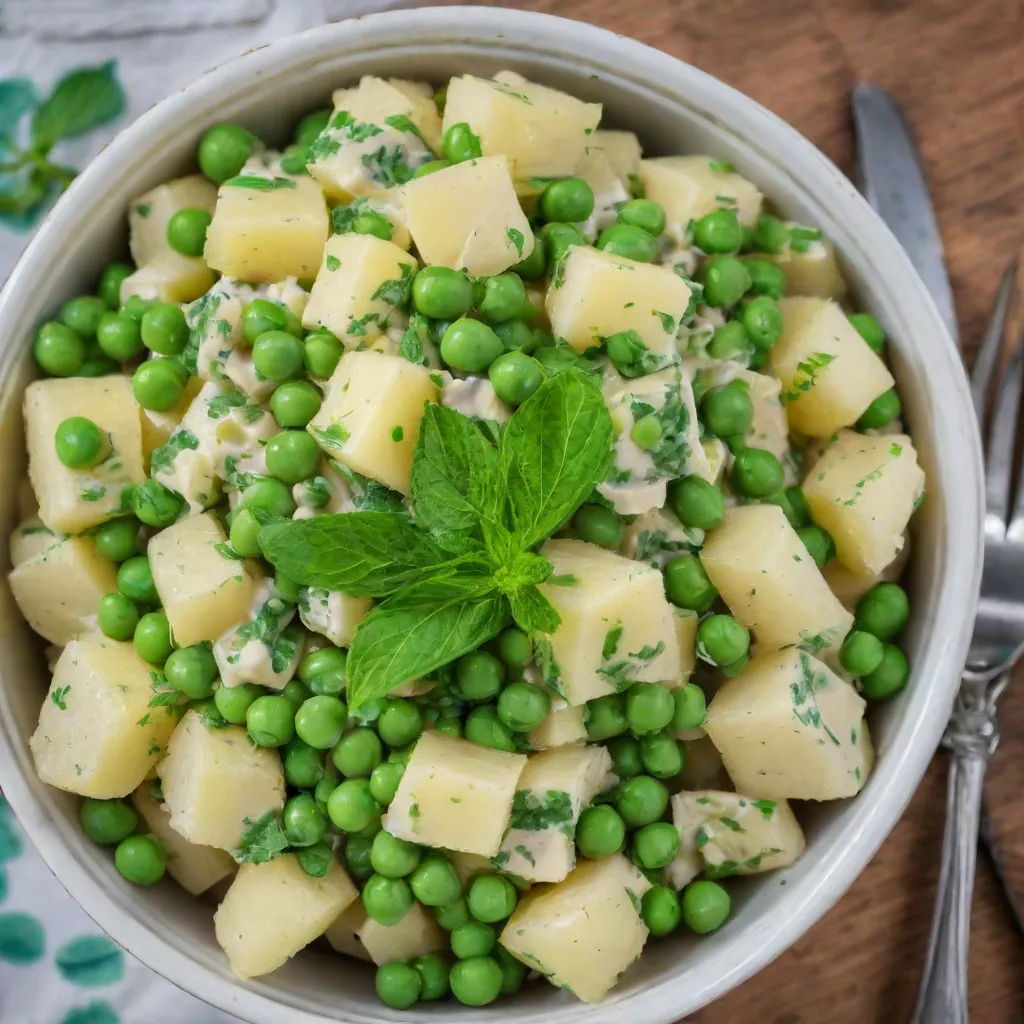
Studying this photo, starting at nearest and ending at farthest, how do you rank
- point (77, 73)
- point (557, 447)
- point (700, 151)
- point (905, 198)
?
point (557, 447)
point (700, 151)
point (905, 198)
point (77, 73)

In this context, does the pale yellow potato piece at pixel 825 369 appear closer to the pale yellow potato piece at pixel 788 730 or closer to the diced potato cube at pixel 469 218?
the pale yellow potato piece at pixel 788 730

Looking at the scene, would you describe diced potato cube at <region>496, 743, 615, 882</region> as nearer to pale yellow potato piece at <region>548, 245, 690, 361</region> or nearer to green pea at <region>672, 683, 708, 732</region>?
green pea at <region>672, 683, 708, 732</region>

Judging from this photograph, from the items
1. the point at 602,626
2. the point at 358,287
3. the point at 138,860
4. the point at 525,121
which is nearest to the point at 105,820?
the point at 138,860

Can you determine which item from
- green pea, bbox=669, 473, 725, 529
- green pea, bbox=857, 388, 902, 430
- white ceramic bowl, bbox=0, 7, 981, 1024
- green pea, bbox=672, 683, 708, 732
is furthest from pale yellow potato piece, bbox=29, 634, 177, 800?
green pea, bbox=857, 388, 902, 430

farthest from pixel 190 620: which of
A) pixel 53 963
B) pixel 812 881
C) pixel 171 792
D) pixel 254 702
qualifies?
pixel 812 881

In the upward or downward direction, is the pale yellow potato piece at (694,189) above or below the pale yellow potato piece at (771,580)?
above

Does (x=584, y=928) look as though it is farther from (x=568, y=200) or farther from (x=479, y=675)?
(x=568, y=200)

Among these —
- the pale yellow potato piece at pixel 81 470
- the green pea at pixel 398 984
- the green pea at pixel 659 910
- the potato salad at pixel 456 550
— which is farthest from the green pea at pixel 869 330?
the green pea at pixel 398 984
